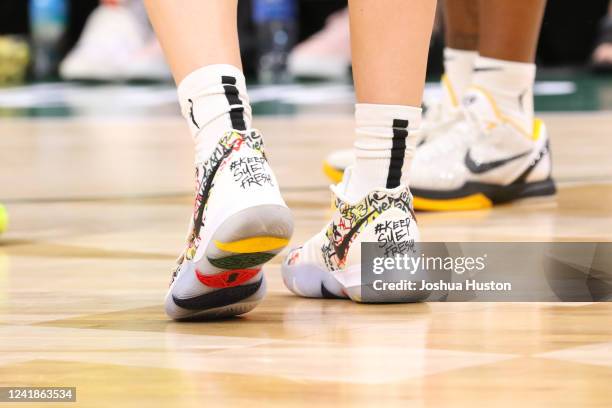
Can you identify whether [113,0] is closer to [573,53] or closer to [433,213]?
[573,53]

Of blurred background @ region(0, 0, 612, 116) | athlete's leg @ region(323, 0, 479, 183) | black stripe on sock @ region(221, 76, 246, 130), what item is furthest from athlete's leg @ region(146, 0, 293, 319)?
blurred background @ region(0, 0, 612, 116)

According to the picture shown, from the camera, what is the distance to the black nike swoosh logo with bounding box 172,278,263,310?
0.88 m

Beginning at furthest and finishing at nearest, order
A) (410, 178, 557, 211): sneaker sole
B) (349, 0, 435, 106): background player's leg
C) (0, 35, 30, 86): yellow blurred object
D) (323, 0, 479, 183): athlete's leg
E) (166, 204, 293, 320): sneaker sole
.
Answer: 1. (0, 35, 30, 86): yellow blurred object
2. (323, 0, 479, 183): athlete's leg
3. (410, 178, 557, 211): sneaker sole
4. (349, 0, 435, 106): background player's leg
5. (166, 204, 293, 320): sneaker sole

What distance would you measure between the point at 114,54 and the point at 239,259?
12.0 feet

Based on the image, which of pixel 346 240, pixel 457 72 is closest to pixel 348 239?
pixel 346 240

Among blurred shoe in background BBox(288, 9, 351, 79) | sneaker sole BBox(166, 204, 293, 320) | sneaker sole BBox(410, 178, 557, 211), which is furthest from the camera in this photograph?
blurred shoe in background BBox(288, 9, 351, 79)

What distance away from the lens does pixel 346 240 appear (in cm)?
99

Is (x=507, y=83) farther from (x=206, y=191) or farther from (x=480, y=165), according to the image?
(x=206, y=191)

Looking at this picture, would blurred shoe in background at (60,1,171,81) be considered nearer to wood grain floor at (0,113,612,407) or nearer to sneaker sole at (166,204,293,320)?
wood grain floor at (0,113,612,407)

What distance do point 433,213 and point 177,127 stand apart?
1217mm

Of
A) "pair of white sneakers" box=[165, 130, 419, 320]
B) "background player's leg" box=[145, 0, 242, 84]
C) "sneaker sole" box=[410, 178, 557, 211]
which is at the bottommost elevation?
"sneaker sole" box=[410, 178, 557, 211]

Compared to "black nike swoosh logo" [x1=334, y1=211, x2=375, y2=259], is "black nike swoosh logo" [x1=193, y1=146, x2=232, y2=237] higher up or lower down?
higher up

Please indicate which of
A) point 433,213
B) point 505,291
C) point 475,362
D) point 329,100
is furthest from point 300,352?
point 329,100

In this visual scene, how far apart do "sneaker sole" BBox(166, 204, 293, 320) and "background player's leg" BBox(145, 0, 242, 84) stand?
0.13 metres
